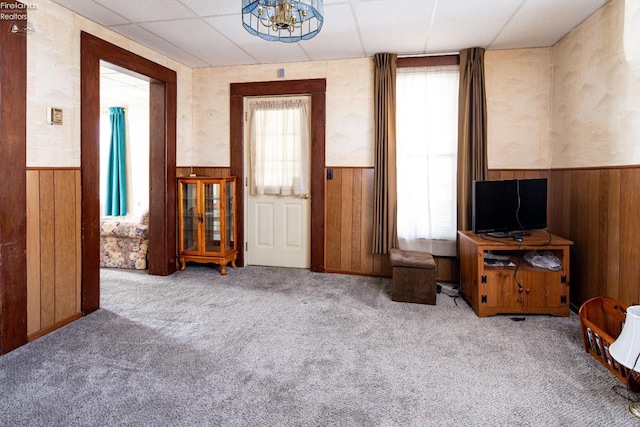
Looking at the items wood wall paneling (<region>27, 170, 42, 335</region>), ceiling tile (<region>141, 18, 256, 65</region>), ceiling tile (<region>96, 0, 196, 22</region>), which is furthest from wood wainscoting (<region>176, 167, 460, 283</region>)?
wood wall paneling (<region>27, 170, 42, 335</region>)

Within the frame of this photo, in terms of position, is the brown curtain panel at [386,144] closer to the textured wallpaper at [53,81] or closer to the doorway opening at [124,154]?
the textured wallpaper at [53,81]

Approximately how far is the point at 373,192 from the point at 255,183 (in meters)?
1.49

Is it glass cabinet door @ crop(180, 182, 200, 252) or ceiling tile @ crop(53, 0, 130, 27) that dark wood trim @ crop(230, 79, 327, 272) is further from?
ceiling tile @ crop(53, 0, 130, 27)

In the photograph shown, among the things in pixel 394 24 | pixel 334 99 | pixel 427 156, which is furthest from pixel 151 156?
pixel 427 156

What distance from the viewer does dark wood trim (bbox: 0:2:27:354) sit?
2.31 metres

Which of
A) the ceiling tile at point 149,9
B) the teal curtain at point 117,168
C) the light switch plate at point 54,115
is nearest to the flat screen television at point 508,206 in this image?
the ceiling tile at point 149,9

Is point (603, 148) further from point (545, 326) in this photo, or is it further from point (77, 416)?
point (77, 416)

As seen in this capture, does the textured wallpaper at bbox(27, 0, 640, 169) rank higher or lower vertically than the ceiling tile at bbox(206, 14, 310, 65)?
lower

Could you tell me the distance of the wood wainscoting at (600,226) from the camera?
7.91ft

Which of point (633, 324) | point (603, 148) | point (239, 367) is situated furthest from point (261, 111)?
point (633, 324)

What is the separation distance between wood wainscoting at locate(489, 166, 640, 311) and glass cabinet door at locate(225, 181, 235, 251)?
11.4 ft

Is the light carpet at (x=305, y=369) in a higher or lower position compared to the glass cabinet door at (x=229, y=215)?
lower

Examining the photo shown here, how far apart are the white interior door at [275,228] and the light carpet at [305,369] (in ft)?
4.04

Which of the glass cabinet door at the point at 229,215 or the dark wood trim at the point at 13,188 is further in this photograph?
the glass cabinet door at the point at 229,215
